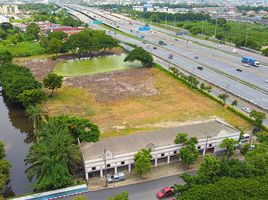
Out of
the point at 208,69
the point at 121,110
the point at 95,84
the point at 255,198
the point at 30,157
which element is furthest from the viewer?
the point at 208,69

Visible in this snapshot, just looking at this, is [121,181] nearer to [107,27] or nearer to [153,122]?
[153,122]

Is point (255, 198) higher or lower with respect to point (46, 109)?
higher

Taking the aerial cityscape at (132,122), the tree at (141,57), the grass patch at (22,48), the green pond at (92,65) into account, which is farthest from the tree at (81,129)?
the grass patch at (22,48)

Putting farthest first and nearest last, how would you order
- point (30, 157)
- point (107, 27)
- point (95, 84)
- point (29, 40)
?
1. point (107, 27)
2. point (29, 40)
3. point (95, 84)
4. point (30, 157)

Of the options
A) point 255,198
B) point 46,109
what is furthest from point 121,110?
point 255,198

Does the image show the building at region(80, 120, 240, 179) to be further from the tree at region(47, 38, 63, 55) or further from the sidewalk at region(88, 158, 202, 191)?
the tree at region(47, 38, 63, 55)

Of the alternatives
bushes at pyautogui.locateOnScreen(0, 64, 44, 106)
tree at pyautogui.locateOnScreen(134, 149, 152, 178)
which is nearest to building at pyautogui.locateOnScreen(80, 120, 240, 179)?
tree at pyautogui.locateOnScreen(134, 149, 152, 178)
